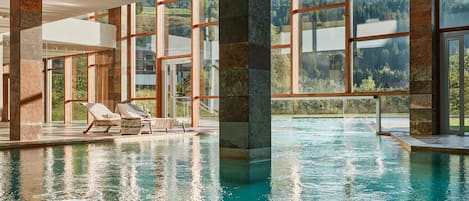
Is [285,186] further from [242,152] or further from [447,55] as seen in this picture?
[447,55]

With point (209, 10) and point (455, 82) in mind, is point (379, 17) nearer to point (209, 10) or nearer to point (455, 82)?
point (455, 82)

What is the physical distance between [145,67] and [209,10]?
3.25m

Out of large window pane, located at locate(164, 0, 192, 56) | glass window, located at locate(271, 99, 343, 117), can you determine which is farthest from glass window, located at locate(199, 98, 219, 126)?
glass window, located at locate(271, 99, 343, 117)

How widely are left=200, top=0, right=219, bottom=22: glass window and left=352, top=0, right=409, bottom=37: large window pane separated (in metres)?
4.37

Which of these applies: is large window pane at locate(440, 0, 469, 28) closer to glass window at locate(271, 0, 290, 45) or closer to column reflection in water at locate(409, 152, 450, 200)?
glass window at locate(271, 0, 290, 45)

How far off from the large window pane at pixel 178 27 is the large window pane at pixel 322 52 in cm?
396

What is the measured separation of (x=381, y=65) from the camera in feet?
38.8

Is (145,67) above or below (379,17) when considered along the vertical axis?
below

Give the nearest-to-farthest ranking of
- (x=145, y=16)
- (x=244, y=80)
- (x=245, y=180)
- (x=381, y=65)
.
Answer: (x=245, y=180) → (x=244, y=80) → (x=381, y=65) → (x=145, y=16)

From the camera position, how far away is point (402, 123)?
11.3m

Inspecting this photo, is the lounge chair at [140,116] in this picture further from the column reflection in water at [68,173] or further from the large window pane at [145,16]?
the column reflection in water at [68,173]

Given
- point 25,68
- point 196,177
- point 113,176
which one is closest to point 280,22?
point 25,68

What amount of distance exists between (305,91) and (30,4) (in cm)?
703

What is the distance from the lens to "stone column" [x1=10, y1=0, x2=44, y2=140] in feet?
29.3
